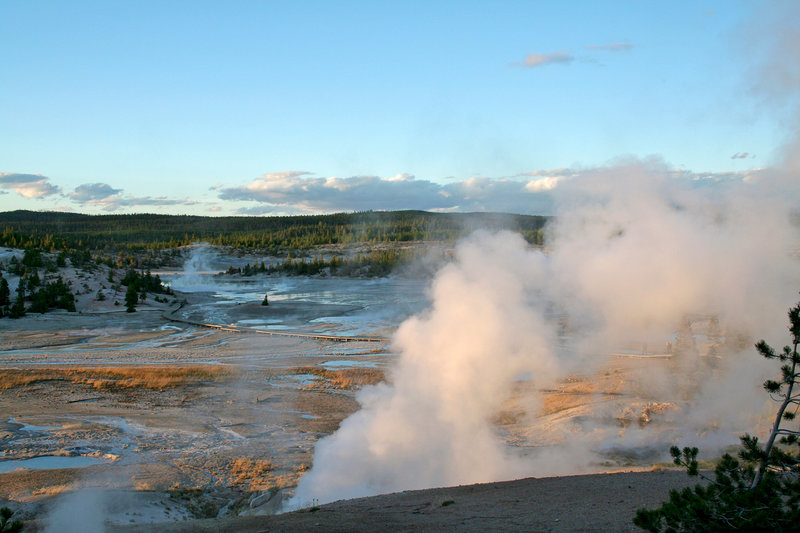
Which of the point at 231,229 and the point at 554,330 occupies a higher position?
the point at 231,229

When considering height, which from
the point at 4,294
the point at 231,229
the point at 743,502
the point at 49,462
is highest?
the point at 231,229

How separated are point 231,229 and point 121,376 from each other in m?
136

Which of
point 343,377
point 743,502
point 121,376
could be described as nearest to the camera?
point 743,502

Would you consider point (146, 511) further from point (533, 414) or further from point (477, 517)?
point (533, 414)

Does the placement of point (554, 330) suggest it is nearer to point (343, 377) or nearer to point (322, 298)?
point (343, 377)

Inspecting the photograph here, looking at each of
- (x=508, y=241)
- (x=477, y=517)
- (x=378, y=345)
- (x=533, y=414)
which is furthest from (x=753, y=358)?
(x=378, y=345)

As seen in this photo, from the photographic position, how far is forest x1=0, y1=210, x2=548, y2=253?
106 meters

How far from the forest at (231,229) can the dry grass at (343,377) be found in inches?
2473

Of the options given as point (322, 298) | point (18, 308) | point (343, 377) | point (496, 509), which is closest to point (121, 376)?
point (343, 377)

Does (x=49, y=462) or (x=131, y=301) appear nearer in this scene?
(x=49, y=462)

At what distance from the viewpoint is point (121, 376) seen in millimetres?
23859

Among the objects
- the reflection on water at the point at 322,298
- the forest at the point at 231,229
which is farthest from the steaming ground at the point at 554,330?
the forest at the point at 231,229

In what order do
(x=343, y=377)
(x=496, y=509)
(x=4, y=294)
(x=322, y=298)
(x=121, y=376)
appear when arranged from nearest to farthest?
1. (x=496, y=509)
2. (x=343, y=377)
3. (x=121, y=376)
4. (x=4, y=294)
5. (x=322, y=298)

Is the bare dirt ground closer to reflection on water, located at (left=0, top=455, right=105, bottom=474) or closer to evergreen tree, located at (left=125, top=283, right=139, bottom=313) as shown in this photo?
reflection on water, located at (left=0, top=455, right=105, bottom=474)
